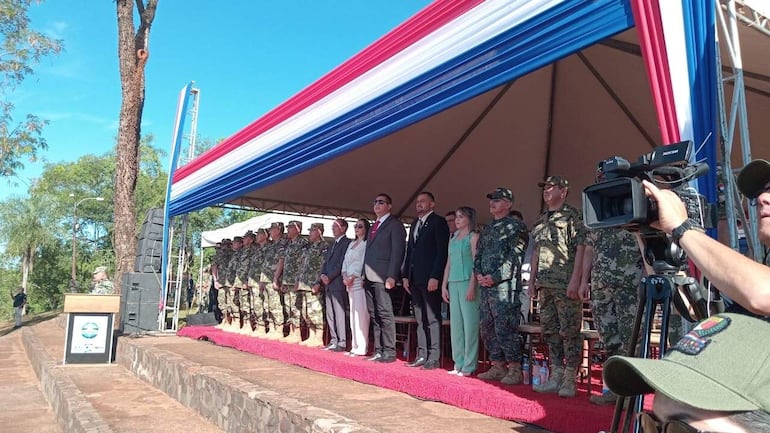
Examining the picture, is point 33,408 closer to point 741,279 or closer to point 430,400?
point 430,400

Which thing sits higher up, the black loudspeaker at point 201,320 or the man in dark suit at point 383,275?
the man in dark suit at point 383,275

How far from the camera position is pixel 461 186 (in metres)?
7.74

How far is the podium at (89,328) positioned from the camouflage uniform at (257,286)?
1730 millimetres

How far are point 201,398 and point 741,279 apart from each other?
14.0 ft

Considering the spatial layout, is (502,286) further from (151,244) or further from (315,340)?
(151,244)

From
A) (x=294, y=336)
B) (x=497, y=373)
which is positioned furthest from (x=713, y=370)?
(x=294, y=336)

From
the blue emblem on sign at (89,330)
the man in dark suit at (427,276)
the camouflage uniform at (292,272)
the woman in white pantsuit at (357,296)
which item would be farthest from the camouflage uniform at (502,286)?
the blue emblem on sign at (89,330)

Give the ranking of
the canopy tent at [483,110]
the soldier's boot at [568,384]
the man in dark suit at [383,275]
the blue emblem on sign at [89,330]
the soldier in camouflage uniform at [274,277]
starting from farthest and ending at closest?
the blue emblem on sign at [89,330] → the soldier in camouflage uniform at [274,277] → the man in dark suit at [383,275] → the soldier's boot at [568,384] → the canopy tent at [483,110]

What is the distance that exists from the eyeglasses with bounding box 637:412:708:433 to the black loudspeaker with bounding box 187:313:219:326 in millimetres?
9214

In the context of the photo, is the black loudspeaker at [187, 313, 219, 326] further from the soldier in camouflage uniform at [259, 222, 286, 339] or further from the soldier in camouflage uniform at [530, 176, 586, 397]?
the soldier in camouflage uniform at [530, 176, 586, 397]

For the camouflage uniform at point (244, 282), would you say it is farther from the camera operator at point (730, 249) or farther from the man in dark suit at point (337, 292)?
the camera operator at point (730, 249)

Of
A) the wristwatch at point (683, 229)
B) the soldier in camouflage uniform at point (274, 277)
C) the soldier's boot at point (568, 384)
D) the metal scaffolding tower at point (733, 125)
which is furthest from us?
the soldier in camouflage uniform at point (274, 277)

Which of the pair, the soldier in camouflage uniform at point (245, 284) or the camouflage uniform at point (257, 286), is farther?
the soldier in camouflage uniform at point (245, 284)

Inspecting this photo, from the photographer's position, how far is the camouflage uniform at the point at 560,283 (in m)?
3.23
